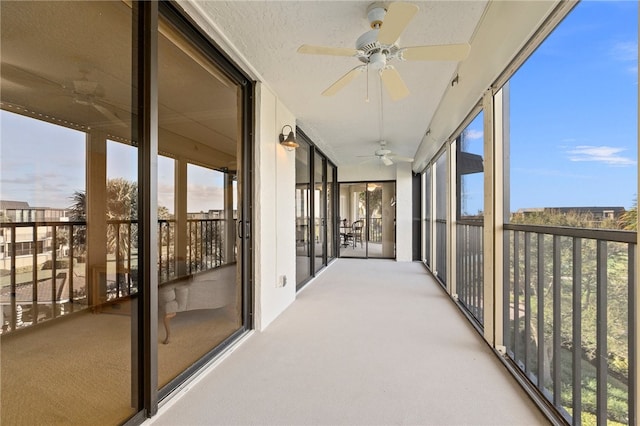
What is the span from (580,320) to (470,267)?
210 centimetres

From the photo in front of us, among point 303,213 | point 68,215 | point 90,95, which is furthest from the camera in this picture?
point 303,213

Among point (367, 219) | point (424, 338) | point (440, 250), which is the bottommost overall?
point (424, 338)

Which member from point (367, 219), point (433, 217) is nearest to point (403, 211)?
point (367, 219)

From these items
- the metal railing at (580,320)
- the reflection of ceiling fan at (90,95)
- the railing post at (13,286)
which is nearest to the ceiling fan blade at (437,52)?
the metal railing at (580,320)

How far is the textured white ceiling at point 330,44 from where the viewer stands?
1.87m

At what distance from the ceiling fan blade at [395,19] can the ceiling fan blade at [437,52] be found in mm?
233

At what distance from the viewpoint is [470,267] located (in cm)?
356

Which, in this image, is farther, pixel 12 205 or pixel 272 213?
pixel 272 213

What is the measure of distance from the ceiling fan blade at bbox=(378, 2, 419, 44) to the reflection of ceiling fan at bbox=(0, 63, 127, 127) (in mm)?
1603

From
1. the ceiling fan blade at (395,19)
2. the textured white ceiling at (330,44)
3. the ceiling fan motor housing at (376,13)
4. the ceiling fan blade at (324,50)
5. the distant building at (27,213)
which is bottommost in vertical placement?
the distant building at (27,213)

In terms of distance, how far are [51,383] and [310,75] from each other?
2.97m

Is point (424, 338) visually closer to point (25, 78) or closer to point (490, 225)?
point (490, 225)

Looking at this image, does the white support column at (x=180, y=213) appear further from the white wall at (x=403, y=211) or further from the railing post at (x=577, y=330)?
the white wall at (x=403, y=211)

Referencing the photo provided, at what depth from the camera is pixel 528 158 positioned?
1984 mm
